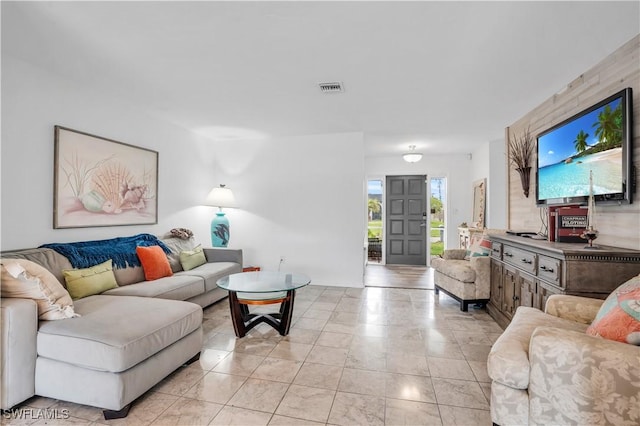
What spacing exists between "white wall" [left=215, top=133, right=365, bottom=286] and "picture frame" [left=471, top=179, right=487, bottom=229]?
2449 millimetres

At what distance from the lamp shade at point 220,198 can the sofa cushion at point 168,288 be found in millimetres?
1603

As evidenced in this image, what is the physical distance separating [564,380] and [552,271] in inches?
44.9

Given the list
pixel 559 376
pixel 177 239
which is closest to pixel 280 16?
pixel 559 376

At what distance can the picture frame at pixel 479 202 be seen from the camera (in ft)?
18.1

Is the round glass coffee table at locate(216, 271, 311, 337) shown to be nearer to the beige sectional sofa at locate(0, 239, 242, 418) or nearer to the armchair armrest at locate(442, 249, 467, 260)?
the beige sectional sofa at locate(0, 239, 242, 418)

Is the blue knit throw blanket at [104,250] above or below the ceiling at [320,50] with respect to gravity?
below

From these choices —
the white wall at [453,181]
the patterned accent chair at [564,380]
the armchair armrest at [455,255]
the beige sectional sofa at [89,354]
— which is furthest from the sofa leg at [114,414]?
the white wall at [453,181]

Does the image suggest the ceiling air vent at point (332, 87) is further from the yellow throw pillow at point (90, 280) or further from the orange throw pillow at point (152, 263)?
the yellow throw pillow at point (90, 280)

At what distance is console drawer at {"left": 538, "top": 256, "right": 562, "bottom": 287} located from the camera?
6.87ft

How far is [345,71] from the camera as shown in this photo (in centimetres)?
266

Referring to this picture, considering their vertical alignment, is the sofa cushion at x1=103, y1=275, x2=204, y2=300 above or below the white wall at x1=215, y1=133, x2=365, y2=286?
below

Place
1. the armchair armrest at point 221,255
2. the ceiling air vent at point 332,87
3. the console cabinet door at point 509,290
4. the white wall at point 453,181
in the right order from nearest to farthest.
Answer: the console cabinet door at point 509,290 < the ceiling air vent at point 332,87 < the armchair armrest at point 221,255 < the white wall at point 453,181

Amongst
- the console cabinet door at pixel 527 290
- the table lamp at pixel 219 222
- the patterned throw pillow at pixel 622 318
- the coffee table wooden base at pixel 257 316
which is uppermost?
the table lamp at pixel 219 222

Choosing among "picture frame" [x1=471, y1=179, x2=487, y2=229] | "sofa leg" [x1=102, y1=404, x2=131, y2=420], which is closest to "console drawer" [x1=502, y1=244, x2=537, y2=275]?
"picture frame" [x1=471, y1=179, x2=487, y2=229]
